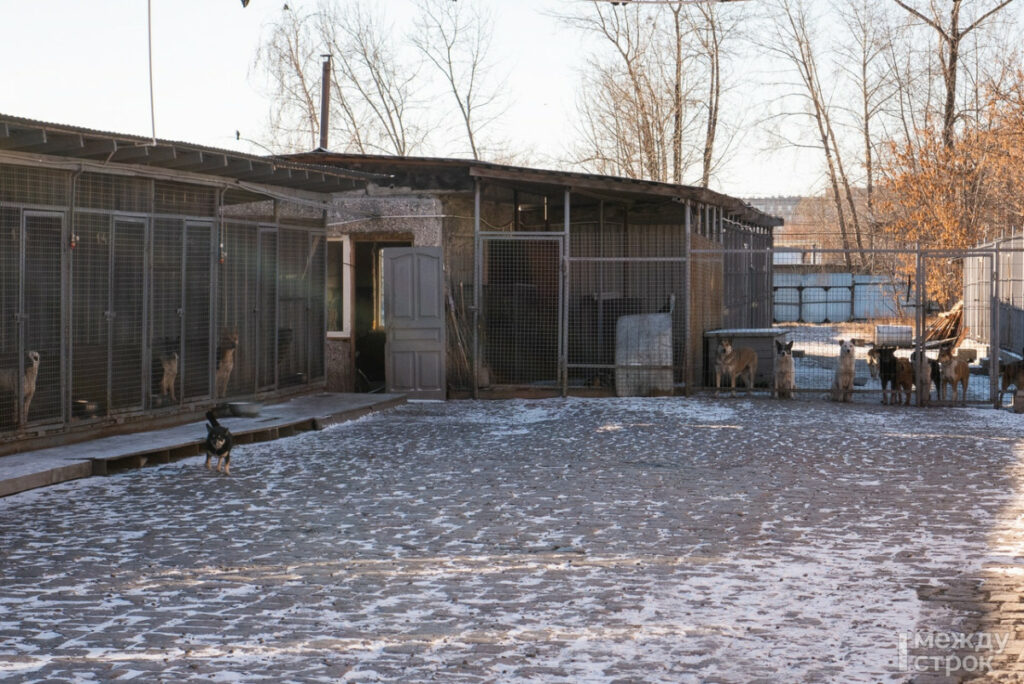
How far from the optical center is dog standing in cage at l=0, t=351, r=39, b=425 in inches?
471

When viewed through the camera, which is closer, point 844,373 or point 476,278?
point 844,373

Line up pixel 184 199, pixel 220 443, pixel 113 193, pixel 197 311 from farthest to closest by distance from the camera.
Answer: pixel 197 311, pixel 184 199, pixel 113 193, pixel 220 443

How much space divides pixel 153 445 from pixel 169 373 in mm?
2228

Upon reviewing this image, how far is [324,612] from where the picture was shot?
661 centimetres

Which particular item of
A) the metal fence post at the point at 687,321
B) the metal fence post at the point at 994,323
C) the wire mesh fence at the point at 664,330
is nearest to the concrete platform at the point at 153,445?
the wire mesh fence at the point at 664,330

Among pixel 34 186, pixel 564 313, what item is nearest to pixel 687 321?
pixel 564 313

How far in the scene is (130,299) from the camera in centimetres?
1411

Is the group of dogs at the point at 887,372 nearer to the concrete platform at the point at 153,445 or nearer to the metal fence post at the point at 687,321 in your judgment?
the metal fence post at the point at 687,321

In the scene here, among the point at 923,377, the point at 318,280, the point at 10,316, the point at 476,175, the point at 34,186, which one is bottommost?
the point at 923,377

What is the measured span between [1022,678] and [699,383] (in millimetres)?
16200

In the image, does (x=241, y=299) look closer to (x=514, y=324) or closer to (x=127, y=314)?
(x=127, y=314)

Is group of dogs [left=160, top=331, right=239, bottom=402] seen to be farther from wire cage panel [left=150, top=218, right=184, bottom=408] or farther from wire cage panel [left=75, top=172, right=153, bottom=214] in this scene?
wire cage panel [left=75, top=172, right=153, bottom=214]

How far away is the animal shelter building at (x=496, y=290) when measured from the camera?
19672 millimetres

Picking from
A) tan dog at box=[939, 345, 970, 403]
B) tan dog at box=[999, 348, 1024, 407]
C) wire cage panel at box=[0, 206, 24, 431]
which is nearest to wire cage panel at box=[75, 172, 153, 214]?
wire cage panel at box=[0, 206, 24, 431]
